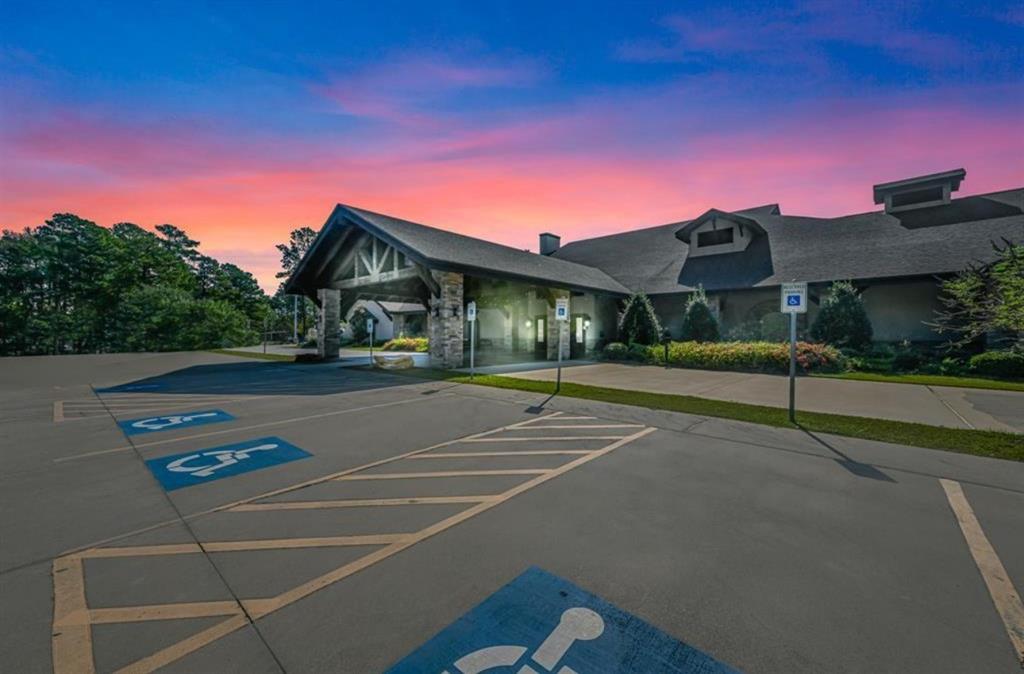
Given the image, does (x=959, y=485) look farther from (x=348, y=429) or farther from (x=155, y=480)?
(x=155, y=480)

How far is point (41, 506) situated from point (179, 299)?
141 ft

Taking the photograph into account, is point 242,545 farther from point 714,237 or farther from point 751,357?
point 714,237

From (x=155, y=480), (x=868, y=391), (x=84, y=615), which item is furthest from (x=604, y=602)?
(x=868, y=391)

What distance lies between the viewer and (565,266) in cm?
2542

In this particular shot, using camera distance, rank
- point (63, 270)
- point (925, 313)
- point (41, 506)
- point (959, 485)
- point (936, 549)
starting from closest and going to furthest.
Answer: point (936, 549) → point (41, 506) → point (959, 485) → point (925, 313) → point (63, 270)

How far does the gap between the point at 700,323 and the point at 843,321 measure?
5.64 metres

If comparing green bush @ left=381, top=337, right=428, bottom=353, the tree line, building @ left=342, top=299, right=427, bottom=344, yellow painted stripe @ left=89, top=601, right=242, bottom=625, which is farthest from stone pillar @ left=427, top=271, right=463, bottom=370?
the tree line

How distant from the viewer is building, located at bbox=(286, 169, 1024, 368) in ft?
55.1

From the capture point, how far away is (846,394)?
421 inches

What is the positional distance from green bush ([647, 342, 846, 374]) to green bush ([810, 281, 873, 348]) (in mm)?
1198

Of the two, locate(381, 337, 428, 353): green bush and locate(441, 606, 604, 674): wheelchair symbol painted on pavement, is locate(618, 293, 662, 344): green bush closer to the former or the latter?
locate(381, 337, 428, 353): green bush

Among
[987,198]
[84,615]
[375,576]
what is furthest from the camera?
[987,198]

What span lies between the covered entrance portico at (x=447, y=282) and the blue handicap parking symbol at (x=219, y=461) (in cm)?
995

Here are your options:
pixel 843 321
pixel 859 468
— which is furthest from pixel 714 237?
pixel 859 468
